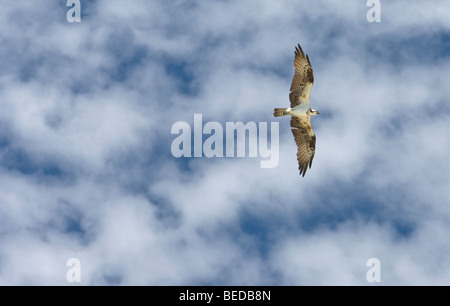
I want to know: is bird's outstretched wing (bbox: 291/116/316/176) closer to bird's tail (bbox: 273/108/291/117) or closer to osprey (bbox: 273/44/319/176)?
osprey (bbox: 273/44/319/176)

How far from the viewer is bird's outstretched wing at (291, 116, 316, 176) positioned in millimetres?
43000

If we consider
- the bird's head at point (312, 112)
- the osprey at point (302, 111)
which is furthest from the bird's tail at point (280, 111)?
the bird's head at point (312, 112)

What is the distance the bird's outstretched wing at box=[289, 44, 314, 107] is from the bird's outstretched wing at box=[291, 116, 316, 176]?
1.90 m

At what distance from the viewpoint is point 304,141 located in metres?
44.1

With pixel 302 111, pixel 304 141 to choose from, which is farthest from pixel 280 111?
pixel 304 141

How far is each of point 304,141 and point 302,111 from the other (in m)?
2.81

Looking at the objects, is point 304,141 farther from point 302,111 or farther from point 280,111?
point 280,111

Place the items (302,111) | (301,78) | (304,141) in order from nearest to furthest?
(301,78)
(302,111)
(304,141)

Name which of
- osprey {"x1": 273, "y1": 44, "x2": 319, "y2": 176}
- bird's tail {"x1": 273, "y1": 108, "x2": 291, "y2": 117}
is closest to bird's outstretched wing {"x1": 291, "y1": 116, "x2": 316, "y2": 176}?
osprey {"x1": 273, "y1": 44, "x2": 319, "y2": 176}

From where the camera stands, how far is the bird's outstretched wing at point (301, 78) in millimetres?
40531
